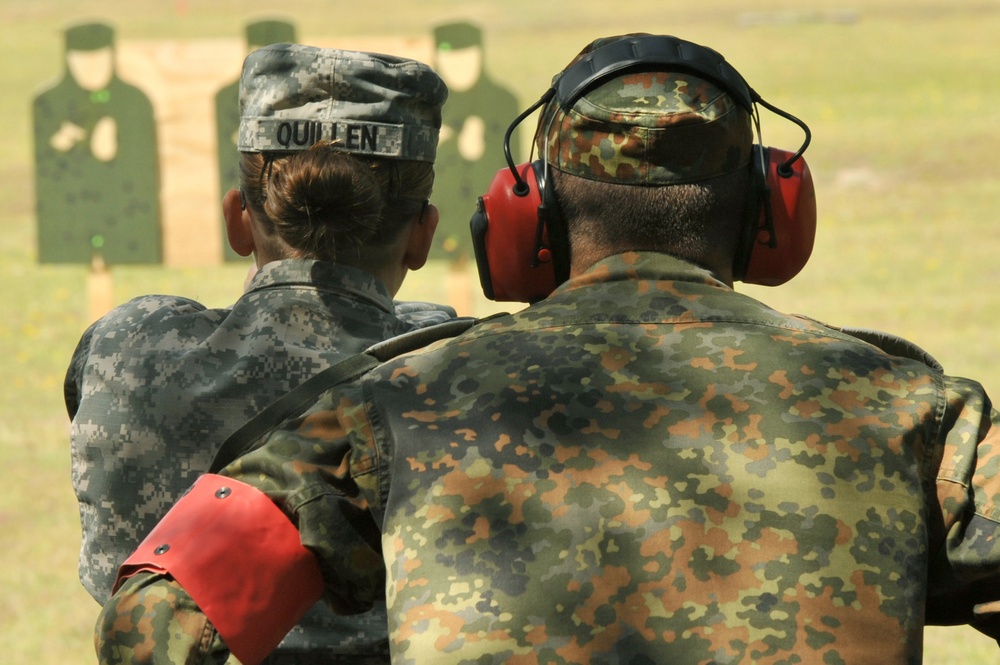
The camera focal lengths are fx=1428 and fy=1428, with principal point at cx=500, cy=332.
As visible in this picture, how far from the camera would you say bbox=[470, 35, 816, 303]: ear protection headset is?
176 centimetres

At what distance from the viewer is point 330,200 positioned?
2172mm

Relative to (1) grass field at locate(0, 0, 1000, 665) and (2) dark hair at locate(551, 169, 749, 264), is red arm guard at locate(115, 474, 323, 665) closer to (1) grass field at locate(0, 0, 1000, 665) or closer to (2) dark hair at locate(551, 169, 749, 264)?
(2) dark hair at locate(551, 169, 749, 264)

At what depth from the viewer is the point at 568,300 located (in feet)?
5.57

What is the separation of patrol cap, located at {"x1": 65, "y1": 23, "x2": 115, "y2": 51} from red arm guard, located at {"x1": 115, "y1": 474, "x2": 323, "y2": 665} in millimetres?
6364

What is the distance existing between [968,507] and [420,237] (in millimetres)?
1057

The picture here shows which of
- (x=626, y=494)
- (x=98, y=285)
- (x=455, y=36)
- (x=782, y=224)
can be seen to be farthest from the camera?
(x=98, y=285)

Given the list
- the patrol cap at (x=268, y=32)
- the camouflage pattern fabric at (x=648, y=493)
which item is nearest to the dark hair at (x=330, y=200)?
the camouflage pattern fabric at (x=648, y=493)

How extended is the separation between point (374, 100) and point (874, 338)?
957mm

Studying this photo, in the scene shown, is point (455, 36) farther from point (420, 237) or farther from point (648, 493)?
point (648, 493)

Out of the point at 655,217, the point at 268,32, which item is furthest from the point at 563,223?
the point at 268,32

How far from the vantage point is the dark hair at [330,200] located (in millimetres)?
2178

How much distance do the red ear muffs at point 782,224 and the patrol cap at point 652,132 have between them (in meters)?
0.13

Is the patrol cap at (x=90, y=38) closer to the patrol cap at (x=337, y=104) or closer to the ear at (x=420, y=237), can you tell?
the patrol cap at (x=337, y=104)

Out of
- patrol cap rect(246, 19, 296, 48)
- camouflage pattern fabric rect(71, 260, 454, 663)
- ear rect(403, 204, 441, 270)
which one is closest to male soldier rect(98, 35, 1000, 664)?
camouflage pattern fabric rect(71, 260, 454, 663)
